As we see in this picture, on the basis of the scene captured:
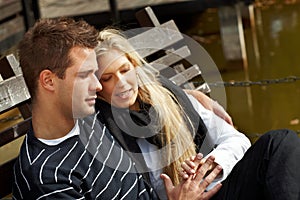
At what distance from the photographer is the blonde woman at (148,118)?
2.86 metres

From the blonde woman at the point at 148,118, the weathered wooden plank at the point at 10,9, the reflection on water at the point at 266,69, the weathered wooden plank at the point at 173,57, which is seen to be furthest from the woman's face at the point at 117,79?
the weathered wooden plank at the point at 10,9

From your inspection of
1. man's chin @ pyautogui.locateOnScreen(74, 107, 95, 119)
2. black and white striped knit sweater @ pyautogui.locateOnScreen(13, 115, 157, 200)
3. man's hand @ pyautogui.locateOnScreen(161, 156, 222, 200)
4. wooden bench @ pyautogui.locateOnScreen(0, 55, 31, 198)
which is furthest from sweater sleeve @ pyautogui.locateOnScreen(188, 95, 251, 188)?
wooden bench @ pyautogui.locateOnScreen(0, 55, 31, 198)

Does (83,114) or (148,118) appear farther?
(148,118)

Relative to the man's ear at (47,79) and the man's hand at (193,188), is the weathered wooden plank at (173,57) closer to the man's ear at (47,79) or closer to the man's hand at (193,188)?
the man's hand at (193,188)

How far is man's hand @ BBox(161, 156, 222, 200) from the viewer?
2.73 meters

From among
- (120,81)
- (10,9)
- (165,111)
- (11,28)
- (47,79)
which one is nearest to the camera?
(47,79)

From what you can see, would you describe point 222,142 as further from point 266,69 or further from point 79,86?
point 266,69

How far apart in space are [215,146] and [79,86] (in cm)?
80

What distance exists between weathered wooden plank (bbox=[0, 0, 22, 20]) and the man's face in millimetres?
4336

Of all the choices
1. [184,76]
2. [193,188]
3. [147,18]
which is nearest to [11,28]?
[147,18]

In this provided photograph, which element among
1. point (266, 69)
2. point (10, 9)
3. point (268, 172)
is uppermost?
point (268, 172)

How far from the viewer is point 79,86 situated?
253cm

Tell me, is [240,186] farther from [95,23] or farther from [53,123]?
[95,23]

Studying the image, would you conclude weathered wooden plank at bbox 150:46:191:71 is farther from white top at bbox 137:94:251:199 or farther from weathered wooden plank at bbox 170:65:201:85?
white top at bbox 137:94:251:199
